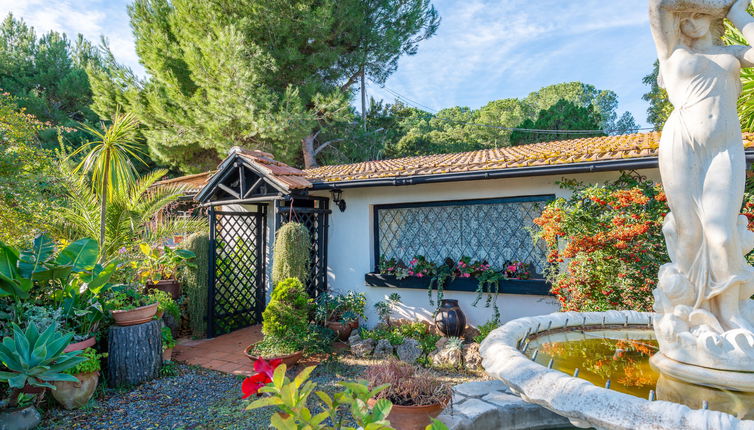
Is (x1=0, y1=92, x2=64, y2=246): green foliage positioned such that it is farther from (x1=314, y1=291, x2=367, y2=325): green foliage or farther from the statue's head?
the statue's head

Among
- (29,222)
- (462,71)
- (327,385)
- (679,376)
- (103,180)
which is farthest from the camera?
(462,71)

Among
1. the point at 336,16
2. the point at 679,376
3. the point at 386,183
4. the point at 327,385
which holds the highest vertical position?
the point at 336,16

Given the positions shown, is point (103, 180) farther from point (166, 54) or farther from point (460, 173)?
point (166, 54)

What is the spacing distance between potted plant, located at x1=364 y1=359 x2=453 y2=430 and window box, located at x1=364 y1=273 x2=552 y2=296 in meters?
3.24

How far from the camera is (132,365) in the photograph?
17.0ft

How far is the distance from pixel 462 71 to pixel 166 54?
43.1ft

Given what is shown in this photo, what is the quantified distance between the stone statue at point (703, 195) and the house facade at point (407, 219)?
2727 mm

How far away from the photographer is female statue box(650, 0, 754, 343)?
8.20 feet

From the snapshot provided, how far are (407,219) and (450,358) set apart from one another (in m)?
2.70

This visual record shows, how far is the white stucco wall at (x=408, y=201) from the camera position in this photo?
20.1 ft

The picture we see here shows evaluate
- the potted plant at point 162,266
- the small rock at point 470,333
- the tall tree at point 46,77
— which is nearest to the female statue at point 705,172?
the small rock at point 470,333

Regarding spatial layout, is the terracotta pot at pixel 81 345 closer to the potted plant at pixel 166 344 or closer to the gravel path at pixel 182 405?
the gravel path at pixel 182 405

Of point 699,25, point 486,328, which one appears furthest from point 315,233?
point 699,25

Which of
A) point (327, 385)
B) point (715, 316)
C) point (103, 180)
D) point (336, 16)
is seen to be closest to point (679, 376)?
point (715, 316)
